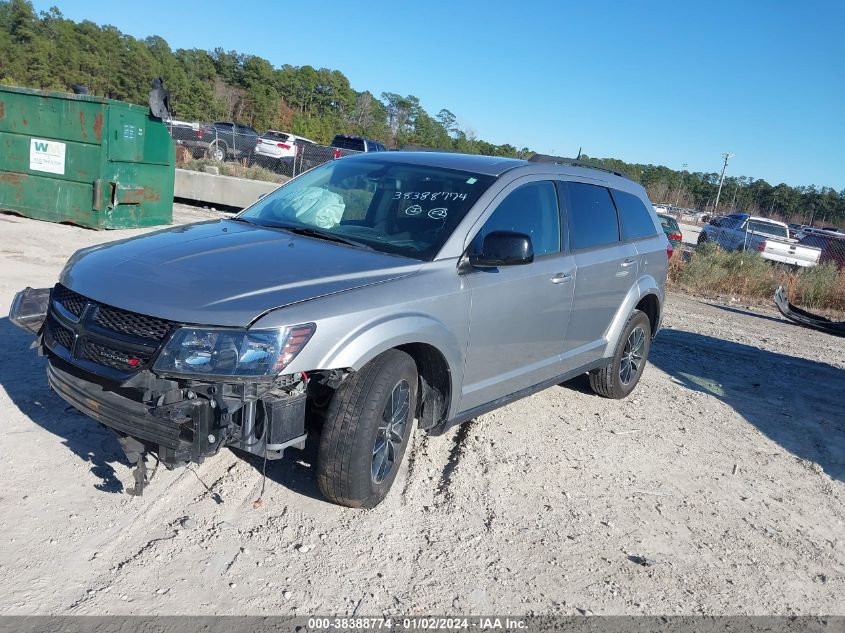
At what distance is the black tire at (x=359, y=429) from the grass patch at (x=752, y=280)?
12862mm

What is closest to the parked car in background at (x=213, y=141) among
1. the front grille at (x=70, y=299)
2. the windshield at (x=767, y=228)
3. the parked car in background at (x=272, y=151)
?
the parked car in background at (x=272, y=151)

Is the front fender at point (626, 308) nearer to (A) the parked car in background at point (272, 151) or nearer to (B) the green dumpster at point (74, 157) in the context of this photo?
(B) the green dumpster at point (74, 157)

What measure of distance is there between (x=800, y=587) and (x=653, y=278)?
3.24 meters

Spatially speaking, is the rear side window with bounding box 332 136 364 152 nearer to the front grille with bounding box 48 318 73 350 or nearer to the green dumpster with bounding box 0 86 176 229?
the green dumpster with bounding box 0 86 176 229

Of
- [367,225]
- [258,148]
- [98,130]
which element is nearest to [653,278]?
[367,225]

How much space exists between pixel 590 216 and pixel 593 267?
0.44 m

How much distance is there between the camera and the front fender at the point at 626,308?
5832 millimetres

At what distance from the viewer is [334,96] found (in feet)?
222

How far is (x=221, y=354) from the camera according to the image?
308 centimetres

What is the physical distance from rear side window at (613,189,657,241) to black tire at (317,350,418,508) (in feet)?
10.0

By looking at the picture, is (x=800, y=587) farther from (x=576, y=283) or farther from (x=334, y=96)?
(x=334, y=96)

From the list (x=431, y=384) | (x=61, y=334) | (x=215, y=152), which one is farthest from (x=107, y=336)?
(x=215, y=152)

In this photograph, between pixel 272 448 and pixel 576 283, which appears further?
pixel 576 283

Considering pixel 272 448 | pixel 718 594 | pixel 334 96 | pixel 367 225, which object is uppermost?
pixel 334 96
